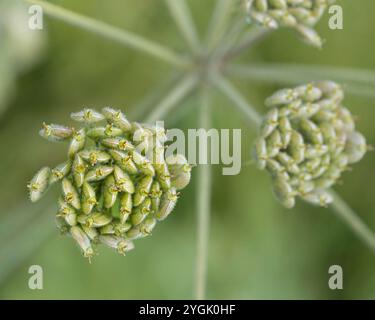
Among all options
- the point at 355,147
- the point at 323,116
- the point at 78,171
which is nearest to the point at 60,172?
the point at 78,171

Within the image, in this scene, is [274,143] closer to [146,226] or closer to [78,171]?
[146,226]

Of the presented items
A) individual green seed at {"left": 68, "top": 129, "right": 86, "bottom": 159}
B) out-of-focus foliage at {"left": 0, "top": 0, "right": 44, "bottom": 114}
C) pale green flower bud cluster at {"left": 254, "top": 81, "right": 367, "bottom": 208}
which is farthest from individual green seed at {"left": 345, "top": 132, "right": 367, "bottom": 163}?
out-of-focus foliage at {"left": 0, "top": 0, "right": 44, "bottom": 114}

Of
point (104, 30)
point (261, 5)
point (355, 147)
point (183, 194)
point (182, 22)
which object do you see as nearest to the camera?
point (104, 30)

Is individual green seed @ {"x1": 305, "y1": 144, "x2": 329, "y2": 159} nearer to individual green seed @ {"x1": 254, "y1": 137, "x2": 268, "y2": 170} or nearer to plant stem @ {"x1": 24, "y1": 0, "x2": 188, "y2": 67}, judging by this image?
individual green seed @ {"x1": 254, "y1": 137, "x2": 268, "y2": 170}

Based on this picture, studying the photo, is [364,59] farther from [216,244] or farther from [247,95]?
[216,244]

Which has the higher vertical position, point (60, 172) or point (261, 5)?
point (261, 5)

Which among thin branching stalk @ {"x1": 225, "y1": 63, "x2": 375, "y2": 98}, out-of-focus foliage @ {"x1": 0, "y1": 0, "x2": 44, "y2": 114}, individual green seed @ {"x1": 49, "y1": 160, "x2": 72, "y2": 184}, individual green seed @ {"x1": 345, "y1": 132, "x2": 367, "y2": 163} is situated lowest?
individual green seed @ {"x1": 49, "y1": 160, "x2": 72, "y2": 184}

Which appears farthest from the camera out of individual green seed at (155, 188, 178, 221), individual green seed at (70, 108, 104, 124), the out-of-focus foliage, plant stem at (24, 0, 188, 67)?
the out-of-focus foliage
